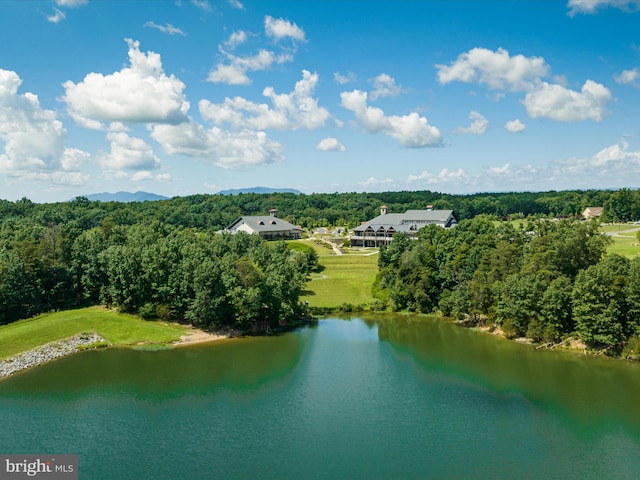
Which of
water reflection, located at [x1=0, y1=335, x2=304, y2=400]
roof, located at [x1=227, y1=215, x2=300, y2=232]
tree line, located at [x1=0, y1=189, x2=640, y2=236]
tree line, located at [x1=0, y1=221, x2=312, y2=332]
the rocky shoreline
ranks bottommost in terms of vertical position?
water reflection, located at [x1=0, y1=335, x2=304, y2=400]

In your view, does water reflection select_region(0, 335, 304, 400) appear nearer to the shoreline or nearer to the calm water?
the calm water

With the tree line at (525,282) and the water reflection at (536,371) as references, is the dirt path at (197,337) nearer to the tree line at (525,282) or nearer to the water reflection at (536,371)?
the water reflection at (536,371)

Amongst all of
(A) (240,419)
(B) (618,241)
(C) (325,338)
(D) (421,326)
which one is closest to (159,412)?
(A) (240,419)

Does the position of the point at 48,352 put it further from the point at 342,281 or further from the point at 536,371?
the point at 536,371

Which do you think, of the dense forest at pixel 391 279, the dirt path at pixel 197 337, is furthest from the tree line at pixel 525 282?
the dirt path at pixel 197 337

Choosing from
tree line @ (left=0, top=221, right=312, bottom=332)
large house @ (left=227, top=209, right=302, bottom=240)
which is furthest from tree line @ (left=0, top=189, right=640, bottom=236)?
tree line @ (left=0, top=221, right=312, bottom=332)

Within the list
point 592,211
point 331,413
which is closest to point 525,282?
point 331,413

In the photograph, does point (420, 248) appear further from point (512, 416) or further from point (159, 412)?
point (159, 412)
